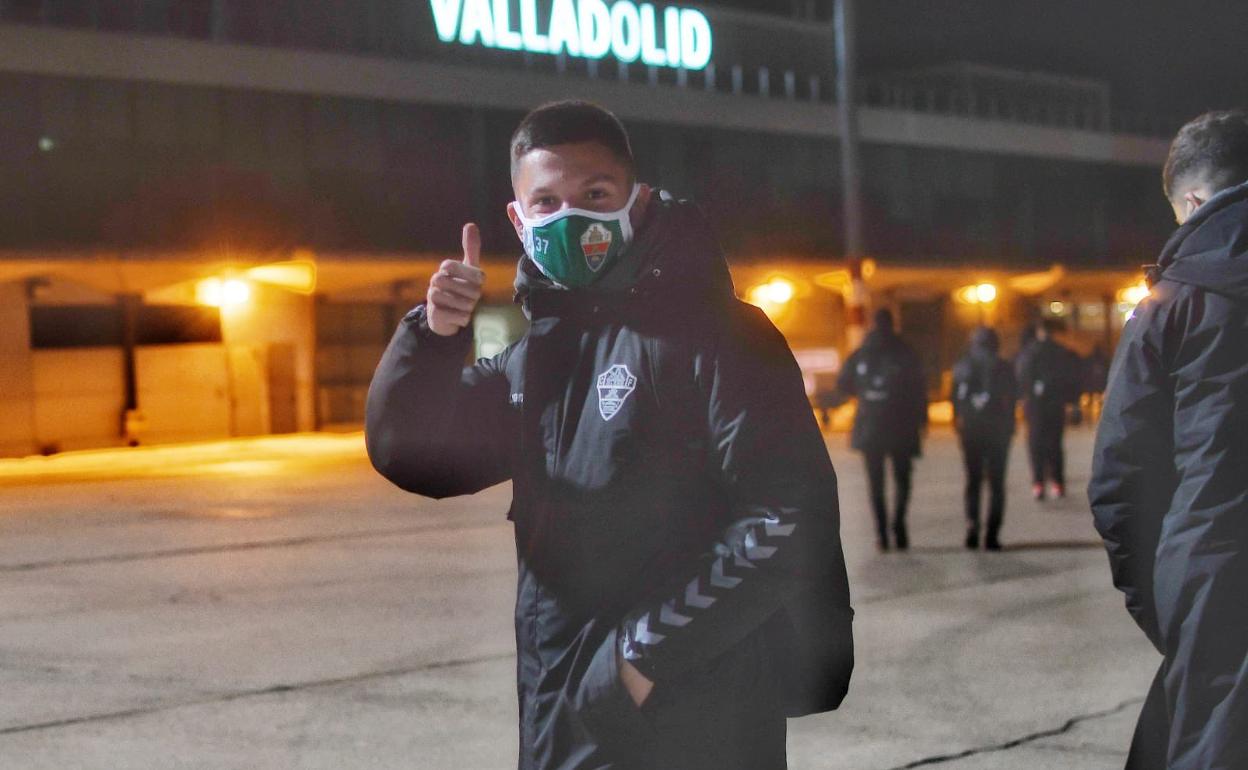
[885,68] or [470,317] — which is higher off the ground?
[885,68]

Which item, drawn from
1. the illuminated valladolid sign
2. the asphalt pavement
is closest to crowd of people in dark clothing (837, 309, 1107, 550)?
the asphalt pavement

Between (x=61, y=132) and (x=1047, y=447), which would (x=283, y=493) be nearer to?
(x=1047, y=447)

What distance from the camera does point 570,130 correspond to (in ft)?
9.27

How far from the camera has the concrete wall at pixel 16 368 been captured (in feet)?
82.5

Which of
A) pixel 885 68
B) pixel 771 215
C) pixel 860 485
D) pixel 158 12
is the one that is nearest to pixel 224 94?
pixel 158 12

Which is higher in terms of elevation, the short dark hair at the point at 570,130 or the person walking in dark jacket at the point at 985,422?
the short dark hair at the point at 570,130

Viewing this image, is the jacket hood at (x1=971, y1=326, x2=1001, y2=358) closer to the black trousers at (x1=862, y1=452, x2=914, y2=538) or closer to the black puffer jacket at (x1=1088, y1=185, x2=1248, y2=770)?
the black trousers at (x1=862, y1=452, x2=914, y2=538)

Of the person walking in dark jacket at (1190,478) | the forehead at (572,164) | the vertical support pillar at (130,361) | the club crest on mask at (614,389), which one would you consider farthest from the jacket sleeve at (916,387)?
the vertical support pillar at (130,361)

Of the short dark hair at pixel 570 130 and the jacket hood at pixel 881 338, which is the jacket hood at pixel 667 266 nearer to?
the short dark hair at pixel 570 130

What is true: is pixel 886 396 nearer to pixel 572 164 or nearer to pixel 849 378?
pixel 849 378

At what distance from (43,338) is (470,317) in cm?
2511

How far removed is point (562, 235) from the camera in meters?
2.78

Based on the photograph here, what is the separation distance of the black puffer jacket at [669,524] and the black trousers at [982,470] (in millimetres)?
8939

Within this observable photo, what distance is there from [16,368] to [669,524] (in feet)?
81.6
